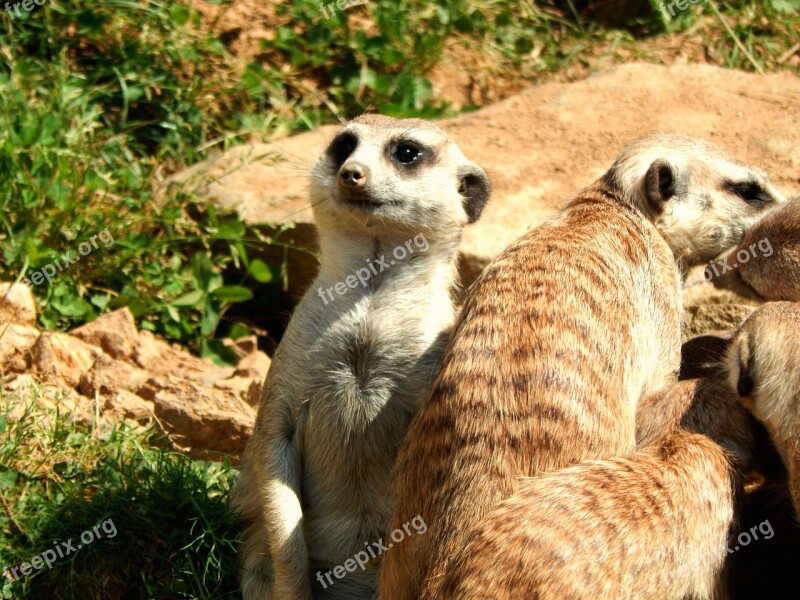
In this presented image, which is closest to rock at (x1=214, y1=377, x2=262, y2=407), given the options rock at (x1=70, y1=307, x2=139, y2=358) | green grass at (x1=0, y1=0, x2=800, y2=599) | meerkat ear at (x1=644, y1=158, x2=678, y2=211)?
green grass at (x1=0, y1=0, x2=800, y2=599)

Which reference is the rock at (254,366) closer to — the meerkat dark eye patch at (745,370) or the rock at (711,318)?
the rock at (711,318)

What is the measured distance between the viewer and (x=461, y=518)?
359 cm

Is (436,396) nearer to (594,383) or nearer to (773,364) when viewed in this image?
(594,383)

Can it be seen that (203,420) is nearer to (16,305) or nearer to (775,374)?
(16,305)

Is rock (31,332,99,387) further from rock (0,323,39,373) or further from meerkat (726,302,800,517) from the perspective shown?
meerkat (726,302,800,517)

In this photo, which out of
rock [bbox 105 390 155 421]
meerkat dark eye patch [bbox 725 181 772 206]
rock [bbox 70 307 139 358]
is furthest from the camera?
rock [bbox 70 307 139 358]

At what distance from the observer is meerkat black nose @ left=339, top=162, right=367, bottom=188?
14.3 ft

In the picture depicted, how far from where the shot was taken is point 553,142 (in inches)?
266

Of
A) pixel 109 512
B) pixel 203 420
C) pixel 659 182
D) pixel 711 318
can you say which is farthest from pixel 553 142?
pixel 109 512

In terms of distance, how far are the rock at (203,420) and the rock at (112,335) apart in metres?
0.46

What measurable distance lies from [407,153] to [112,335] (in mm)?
2055

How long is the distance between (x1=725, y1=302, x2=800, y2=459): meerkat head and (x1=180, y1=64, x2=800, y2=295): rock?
84.9 inches

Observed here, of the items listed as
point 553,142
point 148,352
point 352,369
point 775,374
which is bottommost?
point 148,352

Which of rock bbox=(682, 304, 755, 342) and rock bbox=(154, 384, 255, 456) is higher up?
rock bbox=(682, 304, 755, 342)
